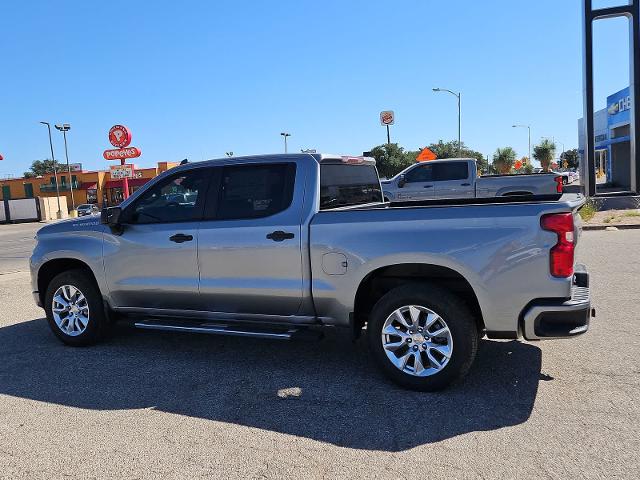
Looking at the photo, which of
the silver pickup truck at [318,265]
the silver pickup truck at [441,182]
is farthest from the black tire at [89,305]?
the silver pickup truck at [441,182]

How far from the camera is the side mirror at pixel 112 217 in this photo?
5559 mm

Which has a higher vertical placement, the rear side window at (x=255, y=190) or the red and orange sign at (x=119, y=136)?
the red and orange sign at (x=119, y=136)

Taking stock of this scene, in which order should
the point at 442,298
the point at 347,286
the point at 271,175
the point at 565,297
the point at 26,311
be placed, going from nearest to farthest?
the point at 565,297, the point at 442,298, the point at 347,286, the point at 271,175, the point at 26,311

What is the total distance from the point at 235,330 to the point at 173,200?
1.51m

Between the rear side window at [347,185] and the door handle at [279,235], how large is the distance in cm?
45

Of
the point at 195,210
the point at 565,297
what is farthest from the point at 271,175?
the point at 565,297

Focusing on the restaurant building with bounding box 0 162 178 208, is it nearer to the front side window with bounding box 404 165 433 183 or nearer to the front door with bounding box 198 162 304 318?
the front side window with bounding box 404 165 433 183

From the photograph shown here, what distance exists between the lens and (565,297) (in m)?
3.97

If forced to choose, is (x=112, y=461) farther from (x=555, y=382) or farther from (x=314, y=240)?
(x=555, y=382)

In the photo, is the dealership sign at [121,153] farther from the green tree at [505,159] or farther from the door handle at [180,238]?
the green tree at [505,159]

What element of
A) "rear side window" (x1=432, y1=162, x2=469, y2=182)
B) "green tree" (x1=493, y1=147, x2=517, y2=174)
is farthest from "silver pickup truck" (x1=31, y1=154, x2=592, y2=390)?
"green tree" (x1=493, y1=147, x2=517, y2=174)

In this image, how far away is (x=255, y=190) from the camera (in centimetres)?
517

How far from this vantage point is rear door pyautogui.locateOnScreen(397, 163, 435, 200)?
16656mm

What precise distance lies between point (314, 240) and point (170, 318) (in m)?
1.89
